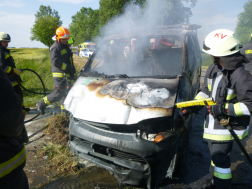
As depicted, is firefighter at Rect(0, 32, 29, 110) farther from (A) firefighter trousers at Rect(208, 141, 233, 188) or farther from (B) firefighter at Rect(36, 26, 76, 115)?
(A) firefighter trousers at Rect(208, 141, 233, 188)

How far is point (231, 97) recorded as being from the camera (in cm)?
201

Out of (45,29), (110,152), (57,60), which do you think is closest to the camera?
(110,152)

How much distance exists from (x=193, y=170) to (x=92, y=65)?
8.38 feet

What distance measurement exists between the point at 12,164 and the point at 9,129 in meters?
0.24

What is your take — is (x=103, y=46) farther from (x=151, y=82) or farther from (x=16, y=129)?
(x=16, y=129)

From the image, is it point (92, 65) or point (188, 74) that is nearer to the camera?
point (188, 74)

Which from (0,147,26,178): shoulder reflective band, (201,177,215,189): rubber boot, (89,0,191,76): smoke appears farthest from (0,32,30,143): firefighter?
(201,177,215,189): rubber boot

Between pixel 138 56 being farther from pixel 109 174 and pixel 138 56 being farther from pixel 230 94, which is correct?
pixel 109 174

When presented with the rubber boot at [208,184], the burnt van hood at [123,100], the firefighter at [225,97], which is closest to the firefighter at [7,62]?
the burnt van hood at [123,100]

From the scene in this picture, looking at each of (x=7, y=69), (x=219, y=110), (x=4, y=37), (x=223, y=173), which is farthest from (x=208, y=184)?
(x=4, y=37)

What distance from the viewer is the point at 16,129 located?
123cm

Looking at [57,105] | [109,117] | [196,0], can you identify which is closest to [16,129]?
[109,117]

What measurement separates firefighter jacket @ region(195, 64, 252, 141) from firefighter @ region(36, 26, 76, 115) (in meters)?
3.23

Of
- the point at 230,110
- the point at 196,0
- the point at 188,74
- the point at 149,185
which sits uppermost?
the point at 196,0
